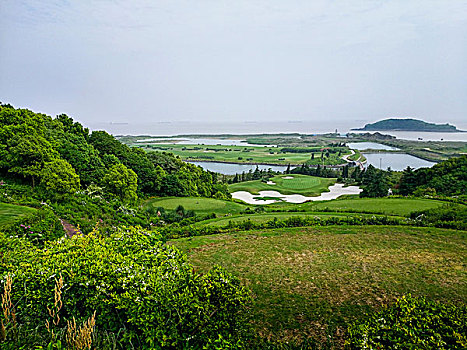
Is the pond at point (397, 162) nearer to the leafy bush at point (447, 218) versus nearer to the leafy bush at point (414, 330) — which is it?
the leafy bush at point (447, 218)

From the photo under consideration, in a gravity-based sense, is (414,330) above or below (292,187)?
above

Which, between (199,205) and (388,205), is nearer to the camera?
(388,205)

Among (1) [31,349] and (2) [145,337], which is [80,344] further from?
(2) [145,337]

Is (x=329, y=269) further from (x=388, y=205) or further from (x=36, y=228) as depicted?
(x=388, y=205)

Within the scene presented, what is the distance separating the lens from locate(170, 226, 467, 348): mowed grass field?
6.55m

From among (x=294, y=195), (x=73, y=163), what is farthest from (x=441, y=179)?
(x=73, y=163)

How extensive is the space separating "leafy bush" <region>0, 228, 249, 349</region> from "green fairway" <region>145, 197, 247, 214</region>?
730 inches

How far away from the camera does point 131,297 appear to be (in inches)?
186

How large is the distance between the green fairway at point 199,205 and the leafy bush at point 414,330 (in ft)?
66.2

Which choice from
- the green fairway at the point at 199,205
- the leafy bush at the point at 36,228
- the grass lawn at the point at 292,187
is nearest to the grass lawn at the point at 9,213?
the leafy bush at the point at 36,228

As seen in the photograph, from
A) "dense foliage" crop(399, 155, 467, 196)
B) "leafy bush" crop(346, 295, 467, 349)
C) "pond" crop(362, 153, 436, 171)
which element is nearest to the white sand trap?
"dense foliage" crop(399, 155, 467, 196)

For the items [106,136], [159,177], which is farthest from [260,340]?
[106,136]

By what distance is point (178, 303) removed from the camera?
15.2ft

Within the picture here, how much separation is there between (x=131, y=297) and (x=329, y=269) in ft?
20.2
